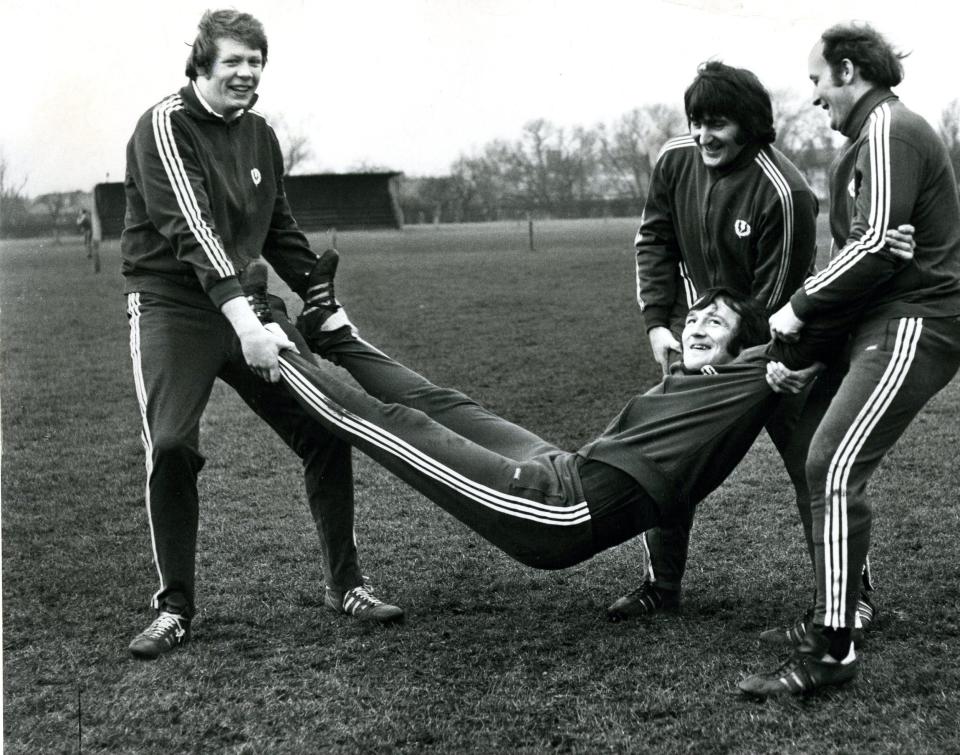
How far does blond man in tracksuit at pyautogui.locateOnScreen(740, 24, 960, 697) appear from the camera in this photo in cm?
318

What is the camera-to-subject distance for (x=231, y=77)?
12.5 feet

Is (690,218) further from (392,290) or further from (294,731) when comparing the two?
(392,290)

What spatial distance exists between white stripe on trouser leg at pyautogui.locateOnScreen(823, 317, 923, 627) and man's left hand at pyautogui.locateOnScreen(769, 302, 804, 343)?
0.97ft

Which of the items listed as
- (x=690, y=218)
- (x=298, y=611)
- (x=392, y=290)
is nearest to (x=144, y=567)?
(x=298, y=611)

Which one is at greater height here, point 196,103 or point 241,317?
point 196,103

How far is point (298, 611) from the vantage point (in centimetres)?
420

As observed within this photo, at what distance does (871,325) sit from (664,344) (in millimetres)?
1016

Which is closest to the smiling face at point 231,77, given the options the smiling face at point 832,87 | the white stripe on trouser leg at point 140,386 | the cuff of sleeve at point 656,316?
the white stripe on trouser leg at point 140,386

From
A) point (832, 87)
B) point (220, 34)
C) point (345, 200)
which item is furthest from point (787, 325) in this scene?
point (345, 200)

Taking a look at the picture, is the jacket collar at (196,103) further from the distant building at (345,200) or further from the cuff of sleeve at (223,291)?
the distant building at (345,200)

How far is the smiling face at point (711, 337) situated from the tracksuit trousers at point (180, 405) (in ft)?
4.74

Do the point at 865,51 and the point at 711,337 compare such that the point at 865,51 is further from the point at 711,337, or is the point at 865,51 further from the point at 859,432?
the point at 859,432

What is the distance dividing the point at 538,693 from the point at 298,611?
123 centimetres

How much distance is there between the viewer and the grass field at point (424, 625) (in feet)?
10.2
